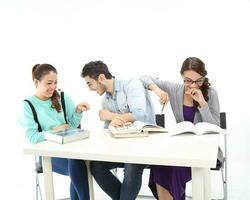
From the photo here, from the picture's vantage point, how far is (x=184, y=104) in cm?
216

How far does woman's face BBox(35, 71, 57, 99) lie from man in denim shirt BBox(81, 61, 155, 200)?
0.19 meters

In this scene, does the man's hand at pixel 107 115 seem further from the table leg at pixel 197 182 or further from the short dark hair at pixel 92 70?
the table leg at pixel 197 182

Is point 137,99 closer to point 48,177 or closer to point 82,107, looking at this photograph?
point 82,107

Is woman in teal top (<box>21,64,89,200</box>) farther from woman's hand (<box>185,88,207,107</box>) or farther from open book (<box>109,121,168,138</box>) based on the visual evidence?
woman's hand (<box>185,88,207,107</box>)

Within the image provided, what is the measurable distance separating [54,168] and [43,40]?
1.90m

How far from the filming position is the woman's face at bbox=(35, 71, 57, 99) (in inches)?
83.4

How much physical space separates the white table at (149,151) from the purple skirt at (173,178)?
0.13 m

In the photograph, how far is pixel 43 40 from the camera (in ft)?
11.8

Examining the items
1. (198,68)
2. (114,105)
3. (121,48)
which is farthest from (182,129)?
(121,48)

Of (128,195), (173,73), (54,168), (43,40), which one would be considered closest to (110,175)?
(128,195)

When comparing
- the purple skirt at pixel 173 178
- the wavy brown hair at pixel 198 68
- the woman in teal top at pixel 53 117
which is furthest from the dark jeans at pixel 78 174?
the wavy brown hair at pixel 198 68

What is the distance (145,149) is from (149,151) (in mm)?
40

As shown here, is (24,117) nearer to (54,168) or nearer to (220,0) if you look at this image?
(54,168)

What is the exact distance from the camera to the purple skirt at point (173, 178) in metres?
1.82
